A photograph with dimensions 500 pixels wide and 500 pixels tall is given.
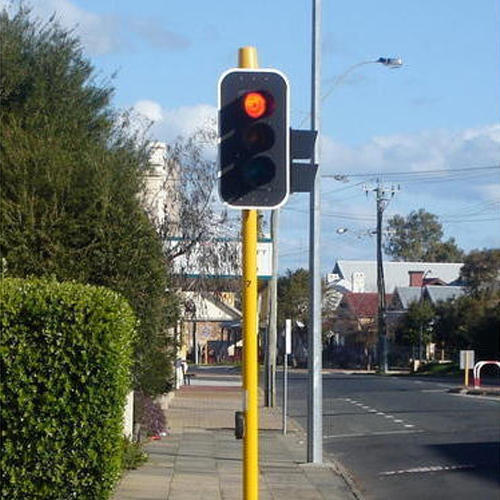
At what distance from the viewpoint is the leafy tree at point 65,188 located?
50.2 ft

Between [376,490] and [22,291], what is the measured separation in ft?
25.7

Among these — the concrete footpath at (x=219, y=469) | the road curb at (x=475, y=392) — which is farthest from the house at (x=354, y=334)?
the concrete footpath at (x=219, y=469)

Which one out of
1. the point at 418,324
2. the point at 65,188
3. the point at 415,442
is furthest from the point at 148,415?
the point at 418,324

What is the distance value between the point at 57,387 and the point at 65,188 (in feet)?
17.9

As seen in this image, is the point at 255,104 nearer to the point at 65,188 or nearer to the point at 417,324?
the point at 65,188

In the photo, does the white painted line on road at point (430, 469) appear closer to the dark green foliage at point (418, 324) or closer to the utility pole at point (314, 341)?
the utility pole at point (314, 341)

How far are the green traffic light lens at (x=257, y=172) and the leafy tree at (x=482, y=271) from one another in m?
68.2

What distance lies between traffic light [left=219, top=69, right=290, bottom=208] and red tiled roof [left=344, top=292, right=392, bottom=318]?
3307 inches

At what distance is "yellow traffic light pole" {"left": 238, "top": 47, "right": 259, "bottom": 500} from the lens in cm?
845

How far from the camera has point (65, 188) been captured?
15.6m

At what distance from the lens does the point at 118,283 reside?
15570 millimetres

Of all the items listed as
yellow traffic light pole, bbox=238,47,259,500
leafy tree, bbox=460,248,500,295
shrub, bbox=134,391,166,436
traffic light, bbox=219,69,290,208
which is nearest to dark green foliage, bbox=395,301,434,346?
leafy tree, bbox=460,248,500,295

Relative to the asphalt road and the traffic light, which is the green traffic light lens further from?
the asphalt road

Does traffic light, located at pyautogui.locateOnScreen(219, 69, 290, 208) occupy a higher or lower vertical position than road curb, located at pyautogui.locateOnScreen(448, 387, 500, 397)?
higher
